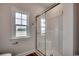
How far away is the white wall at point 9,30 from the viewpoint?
958 millimetres

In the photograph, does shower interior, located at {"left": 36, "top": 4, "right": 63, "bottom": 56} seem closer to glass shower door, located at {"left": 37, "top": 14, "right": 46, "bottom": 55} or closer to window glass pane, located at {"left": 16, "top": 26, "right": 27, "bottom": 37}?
glass shower door, located at {"left": 37, "top": 14, "right": 46, "bottom": 55}

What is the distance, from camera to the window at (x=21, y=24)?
98 centimetres

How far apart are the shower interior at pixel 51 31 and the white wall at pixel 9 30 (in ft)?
0.26

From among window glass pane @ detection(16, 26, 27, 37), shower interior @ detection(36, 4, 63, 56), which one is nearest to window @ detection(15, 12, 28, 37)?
window glass pane @ detection(16, 26, 27, 37)

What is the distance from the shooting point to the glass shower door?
1.03 m

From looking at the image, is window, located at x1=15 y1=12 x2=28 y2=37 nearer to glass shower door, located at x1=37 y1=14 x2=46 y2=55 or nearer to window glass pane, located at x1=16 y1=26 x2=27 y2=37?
window glass pane, located at x1=16 y1=26 x2=27 y2=37

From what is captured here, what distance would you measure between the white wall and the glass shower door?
72mm

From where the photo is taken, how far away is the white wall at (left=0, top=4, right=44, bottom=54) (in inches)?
37.7

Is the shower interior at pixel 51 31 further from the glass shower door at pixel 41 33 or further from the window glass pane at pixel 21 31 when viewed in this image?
the window glass pane at pixel 21 31

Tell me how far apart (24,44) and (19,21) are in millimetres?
248

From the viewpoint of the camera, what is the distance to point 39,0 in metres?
0.97

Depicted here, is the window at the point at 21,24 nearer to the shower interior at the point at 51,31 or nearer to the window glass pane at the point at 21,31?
the window glass pane at the point at 21,31

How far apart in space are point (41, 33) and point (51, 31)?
0.38ft

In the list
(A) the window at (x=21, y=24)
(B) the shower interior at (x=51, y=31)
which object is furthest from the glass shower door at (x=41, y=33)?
(A) the window at (x=21, y=24)
